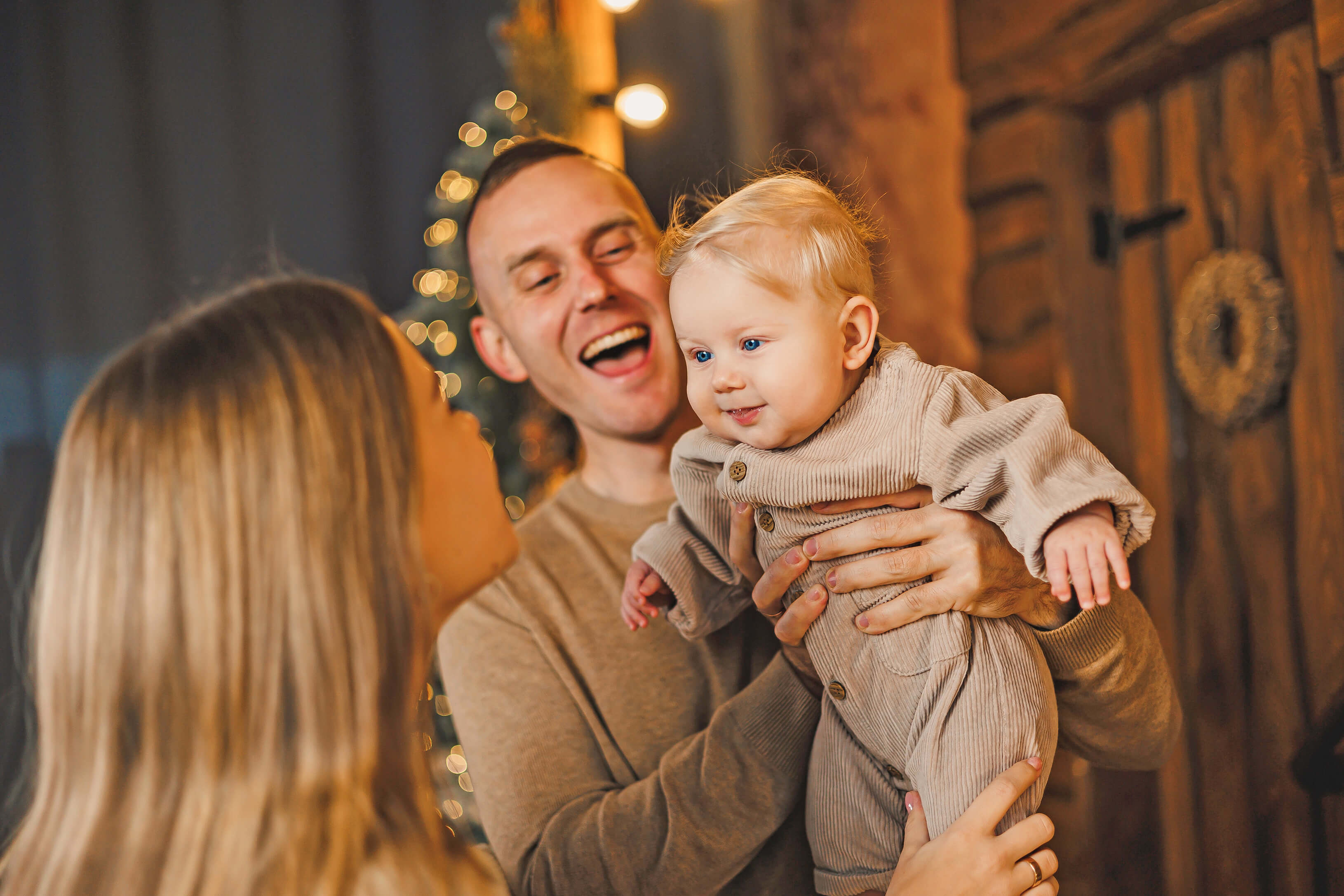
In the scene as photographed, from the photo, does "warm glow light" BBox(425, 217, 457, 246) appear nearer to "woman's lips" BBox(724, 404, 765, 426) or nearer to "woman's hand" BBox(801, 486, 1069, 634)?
"woman's lips" BBox(724, 404, 765, 426)

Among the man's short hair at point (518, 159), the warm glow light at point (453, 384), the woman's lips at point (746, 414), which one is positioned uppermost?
the man's short hair at point (518, 159)

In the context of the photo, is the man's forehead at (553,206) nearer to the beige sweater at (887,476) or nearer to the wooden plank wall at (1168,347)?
the beige sweater at (887,476)

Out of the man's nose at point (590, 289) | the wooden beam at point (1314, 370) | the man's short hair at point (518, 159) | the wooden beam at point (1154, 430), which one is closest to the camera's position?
the man's nose at point (590, 289)

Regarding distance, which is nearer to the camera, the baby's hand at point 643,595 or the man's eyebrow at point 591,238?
the baby's hand at point 643,595

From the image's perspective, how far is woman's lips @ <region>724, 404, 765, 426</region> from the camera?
137cm

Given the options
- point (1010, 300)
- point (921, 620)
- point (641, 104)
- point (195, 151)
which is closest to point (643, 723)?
point (921, 620)

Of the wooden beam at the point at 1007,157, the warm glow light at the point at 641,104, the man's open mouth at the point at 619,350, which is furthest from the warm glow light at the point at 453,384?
the wooden beam at the point at 1007,157

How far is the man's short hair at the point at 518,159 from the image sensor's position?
1.94m

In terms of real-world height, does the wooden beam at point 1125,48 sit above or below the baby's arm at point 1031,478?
above

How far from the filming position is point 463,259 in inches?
141

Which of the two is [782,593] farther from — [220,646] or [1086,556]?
[220,646]

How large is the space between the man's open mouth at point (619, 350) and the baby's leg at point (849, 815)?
2.51ft

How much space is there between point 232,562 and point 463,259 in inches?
110

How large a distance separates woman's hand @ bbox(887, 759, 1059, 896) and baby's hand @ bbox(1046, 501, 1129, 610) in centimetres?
26
